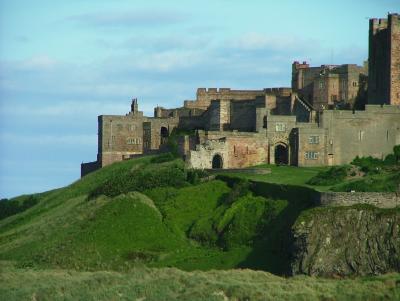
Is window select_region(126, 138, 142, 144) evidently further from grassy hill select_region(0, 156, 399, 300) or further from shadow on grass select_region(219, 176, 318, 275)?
shadow on grass select_region(219, 176, 318, 275)

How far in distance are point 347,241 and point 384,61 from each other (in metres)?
28.9

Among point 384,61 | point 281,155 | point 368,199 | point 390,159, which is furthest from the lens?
point 384,61

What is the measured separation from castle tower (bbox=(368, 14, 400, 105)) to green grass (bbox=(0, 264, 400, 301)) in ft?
105

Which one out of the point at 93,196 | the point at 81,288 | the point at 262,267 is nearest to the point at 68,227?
the point at 93,196

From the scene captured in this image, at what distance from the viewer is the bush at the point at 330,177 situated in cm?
8416

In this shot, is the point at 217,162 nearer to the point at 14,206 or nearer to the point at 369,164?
the point at 369,164

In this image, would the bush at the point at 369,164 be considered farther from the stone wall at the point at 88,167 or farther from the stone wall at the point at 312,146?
the stone wall at the point at 88,167

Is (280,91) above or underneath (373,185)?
above

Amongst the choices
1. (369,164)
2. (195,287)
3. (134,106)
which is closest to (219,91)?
(134,106)

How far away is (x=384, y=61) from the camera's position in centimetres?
10138

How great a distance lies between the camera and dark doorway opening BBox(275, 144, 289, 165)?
9800cm

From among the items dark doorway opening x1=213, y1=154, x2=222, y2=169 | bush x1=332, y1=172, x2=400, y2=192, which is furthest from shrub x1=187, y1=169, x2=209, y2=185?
bush x1=332, y1=172, x2=400, y2=192

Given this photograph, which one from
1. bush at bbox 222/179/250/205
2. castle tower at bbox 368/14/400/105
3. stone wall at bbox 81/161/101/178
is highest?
castle tower at bbox 368/14/400/105

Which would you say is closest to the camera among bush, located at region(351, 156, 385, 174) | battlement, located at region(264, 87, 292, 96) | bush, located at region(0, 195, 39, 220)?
bush, located at region(351, 156, 385, 174)
